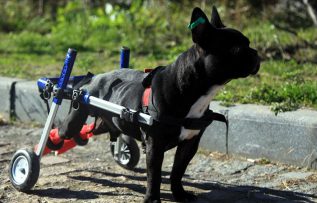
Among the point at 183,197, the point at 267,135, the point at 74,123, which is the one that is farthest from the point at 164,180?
the point at 267,135

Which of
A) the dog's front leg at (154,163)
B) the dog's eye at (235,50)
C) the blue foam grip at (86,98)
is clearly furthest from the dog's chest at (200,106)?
the blue foam grip at (86,98)

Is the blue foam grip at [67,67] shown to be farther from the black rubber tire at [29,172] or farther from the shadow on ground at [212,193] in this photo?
the shadow on ground at [212,193]

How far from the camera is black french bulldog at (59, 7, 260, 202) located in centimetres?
372

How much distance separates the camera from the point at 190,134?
4129 millimetres

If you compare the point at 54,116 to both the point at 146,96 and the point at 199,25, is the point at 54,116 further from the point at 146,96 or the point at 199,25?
the point at 199,25

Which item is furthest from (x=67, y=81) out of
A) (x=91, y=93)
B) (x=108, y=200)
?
(x=108, y=200)

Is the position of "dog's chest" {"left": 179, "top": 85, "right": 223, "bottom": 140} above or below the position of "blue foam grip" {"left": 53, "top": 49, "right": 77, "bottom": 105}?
below

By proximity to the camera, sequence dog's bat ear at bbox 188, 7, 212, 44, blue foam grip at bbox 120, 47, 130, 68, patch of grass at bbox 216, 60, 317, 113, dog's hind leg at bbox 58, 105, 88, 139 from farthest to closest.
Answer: patch of grass at bbox 216, 60, 317, 113 → blue foam grip at bbox 120, 47, 130, 68 → dog's hind leg at bbox 58, 105, 88, 139 → dog's bat ear at bbox 188, 7, 212, 44

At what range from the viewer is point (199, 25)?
12.1 feet

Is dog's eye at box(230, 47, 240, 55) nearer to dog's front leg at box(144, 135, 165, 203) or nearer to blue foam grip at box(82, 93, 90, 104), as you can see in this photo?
dog's front leg at box(144, 135, 165, 203)

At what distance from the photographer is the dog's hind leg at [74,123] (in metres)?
4.61

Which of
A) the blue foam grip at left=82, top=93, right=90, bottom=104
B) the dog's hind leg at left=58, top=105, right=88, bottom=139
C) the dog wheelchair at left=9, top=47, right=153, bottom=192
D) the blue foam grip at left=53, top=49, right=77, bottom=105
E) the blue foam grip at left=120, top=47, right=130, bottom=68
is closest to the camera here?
the dog wheelchair at left=9, top=47, right=153, bottom=192

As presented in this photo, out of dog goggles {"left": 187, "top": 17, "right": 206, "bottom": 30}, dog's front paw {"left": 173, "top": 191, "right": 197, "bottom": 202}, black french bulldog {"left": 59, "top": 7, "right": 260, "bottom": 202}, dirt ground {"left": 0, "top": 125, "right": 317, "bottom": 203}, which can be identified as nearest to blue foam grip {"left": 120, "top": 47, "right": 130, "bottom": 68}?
black french bulldog {"left": 59, "top": 7, "right": 260, "bottom": 202}

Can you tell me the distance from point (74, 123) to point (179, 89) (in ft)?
3.47
